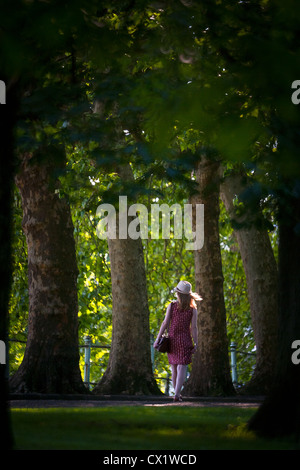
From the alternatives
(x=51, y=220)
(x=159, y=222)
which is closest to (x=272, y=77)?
(x=51, y=220)

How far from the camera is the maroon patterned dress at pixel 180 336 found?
43.9 feet

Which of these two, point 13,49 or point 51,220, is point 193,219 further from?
point 13,49

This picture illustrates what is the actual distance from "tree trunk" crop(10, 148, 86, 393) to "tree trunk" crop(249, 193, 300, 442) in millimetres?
6261

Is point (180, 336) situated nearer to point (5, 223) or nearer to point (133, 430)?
point (133, 430)

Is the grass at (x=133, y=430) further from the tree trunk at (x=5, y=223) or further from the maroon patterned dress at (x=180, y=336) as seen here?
the maroon patterned dress at (x=180, y=336)

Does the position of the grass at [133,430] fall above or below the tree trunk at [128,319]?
below

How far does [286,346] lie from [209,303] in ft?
27.8

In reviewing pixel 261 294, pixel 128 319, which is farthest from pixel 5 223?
pixel 261 294

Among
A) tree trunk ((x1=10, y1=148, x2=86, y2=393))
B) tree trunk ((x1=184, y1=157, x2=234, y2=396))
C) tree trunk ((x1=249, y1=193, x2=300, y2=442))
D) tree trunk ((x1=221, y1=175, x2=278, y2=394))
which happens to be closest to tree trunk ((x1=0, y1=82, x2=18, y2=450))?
tree trunk ((x1=249, y1=193, x2=300, y2=442))

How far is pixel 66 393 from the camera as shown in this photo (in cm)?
1403

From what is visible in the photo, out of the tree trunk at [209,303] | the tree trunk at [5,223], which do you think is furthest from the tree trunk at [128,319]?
the tree trunk at [5,223]

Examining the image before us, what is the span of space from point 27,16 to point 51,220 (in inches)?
326

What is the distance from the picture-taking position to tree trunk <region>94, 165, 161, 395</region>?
16016 mm

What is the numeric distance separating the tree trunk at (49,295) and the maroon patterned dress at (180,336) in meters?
1.75
